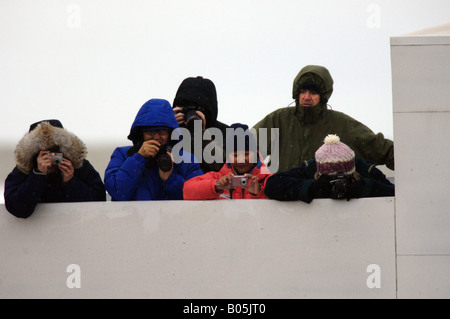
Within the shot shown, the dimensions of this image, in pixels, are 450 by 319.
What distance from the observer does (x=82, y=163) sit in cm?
776

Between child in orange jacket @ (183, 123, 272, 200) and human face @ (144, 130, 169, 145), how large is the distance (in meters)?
0.43

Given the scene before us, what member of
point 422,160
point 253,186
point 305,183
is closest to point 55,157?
point 253,186

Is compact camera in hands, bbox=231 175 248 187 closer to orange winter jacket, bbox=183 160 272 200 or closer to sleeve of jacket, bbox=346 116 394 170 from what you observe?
orange winter jacket, bbox=183 160 272 200

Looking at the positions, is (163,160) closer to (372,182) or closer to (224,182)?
(224,182)

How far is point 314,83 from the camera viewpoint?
841 cm

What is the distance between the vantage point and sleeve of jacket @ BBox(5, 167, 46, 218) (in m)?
7.43

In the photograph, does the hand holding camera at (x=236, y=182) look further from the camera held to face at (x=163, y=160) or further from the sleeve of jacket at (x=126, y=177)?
the sleeve of jacket at (x=126, y=177)

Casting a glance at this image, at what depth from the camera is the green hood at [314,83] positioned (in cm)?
838

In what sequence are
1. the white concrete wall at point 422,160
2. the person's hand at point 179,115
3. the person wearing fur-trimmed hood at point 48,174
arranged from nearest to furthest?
the white concrete wall at point 422,160, the person wearing fur-trimmed hood at point 48,174, the person's hand at point 179,115

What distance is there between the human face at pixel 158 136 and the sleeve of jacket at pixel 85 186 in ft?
1.78

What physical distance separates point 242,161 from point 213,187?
0.34 meters

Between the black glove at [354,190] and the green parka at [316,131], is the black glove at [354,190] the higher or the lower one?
the lower one

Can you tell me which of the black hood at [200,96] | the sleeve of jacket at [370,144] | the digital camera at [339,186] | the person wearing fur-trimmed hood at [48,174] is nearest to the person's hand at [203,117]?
the black hood at [200,96]
